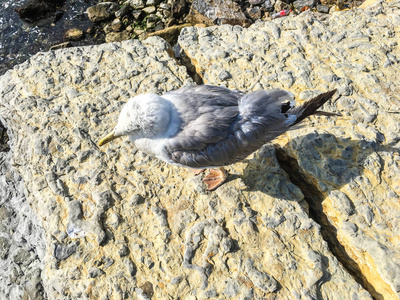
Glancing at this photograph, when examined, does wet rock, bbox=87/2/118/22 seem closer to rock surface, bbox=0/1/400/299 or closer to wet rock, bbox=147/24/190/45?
wet rock, bbox=147/24/190/45

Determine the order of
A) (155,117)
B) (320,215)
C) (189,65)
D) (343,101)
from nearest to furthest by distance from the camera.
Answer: (155,117)
(320,215)
(343,101)
(189,65)

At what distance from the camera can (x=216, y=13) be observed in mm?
7668

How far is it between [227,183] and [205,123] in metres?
0.89

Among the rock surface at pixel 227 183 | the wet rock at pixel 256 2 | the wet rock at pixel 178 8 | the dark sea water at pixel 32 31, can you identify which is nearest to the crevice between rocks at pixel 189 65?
the rock surface at pixel 227 183

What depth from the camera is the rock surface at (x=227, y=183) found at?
124 inches

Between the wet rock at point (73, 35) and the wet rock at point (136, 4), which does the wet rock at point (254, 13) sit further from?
the wet rock at point (73, 35)

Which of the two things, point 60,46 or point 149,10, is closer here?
point 60,46

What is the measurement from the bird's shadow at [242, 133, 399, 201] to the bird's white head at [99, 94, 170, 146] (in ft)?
4.08

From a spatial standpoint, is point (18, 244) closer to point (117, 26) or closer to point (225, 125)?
point (225, 125)

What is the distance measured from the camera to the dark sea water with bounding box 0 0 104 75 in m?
7.45

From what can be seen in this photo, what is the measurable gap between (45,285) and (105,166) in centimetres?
137

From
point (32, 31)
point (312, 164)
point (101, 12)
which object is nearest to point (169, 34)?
point (101, 12)

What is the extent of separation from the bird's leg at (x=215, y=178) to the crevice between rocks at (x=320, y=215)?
759 millimetres

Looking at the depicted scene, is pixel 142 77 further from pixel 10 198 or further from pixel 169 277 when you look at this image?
pixel 169 277
